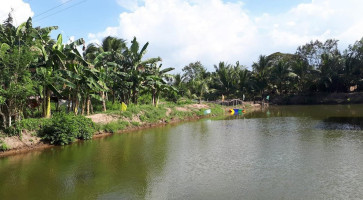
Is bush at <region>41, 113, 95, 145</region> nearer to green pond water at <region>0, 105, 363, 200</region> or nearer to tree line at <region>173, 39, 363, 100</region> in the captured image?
green pond water at <region>0, 105, 363, 200</region>

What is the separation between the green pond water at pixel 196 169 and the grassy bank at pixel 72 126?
3.28ft

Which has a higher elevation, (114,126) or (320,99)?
→ (320,99)

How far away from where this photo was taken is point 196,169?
1193cm

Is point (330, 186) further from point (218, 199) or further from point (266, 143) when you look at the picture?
point (266, 143)

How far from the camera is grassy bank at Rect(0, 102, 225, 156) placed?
16.5 meters

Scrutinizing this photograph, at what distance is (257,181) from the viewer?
10.0m

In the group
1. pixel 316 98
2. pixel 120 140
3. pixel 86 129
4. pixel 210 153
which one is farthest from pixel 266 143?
pixel 316 98

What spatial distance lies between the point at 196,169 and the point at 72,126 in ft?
32.5

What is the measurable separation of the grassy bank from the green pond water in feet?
3.28

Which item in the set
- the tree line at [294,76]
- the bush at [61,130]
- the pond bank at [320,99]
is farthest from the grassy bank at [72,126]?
the pond bank at [320,99]

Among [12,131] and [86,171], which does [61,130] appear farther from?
[86,171]

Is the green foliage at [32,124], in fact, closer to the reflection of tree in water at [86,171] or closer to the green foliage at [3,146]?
the green foliage at [3,146]

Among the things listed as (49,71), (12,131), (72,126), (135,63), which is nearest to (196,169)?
(72,126)

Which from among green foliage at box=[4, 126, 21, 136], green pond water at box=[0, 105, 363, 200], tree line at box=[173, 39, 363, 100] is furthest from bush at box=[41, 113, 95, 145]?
tree line at box=[173, 39, 363, 100]
